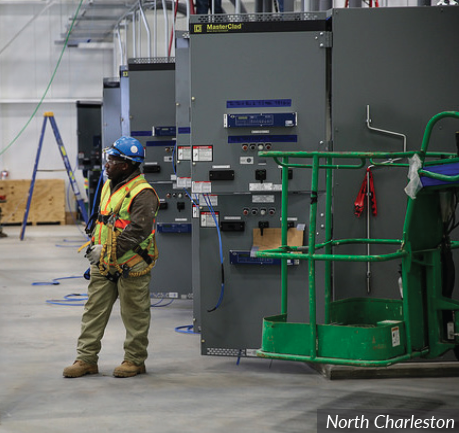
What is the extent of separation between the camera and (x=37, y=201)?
21.2 metres

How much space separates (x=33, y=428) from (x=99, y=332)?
128 cm

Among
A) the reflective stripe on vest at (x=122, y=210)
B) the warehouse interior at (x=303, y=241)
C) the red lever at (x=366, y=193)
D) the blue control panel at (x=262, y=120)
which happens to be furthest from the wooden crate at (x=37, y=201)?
the red lever at (x=366, y=193)

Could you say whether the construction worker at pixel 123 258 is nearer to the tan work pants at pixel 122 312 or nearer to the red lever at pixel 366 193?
the tan work pants at pixel 122 312

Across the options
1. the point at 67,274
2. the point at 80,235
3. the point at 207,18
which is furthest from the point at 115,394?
the point at 80,235

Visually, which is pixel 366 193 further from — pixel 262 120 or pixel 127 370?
pixel 127 370

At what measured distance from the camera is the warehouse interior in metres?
4.45

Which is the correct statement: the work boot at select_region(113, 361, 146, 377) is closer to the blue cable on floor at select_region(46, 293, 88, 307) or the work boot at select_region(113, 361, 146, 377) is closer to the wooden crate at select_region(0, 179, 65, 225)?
the blue cable on floor at select_region(46, 293, 88, 307)

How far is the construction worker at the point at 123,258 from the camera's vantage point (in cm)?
563

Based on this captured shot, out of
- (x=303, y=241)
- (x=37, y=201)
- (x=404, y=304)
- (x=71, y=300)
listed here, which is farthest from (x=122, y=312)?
(x=37, y=201)

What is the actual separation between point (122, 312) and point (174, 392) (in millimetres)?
785

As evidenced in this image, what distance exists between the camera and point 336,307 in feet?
16.0

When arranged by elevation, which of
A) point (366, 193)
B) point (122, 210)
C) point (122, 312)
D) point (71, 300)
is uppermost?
point (366, 193)

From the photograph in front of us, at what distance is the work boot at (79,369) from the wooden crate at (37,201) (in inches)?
625

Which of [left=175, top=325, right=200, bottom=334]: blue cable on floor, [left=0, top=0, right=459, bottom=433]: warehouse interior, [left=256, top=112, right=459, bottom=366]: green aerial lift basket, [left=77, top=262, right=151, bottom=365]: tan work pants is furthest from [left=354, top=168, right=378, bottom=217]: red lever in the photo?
[left=175, top=325, right=200, bottom=334]: blue cable on floor
